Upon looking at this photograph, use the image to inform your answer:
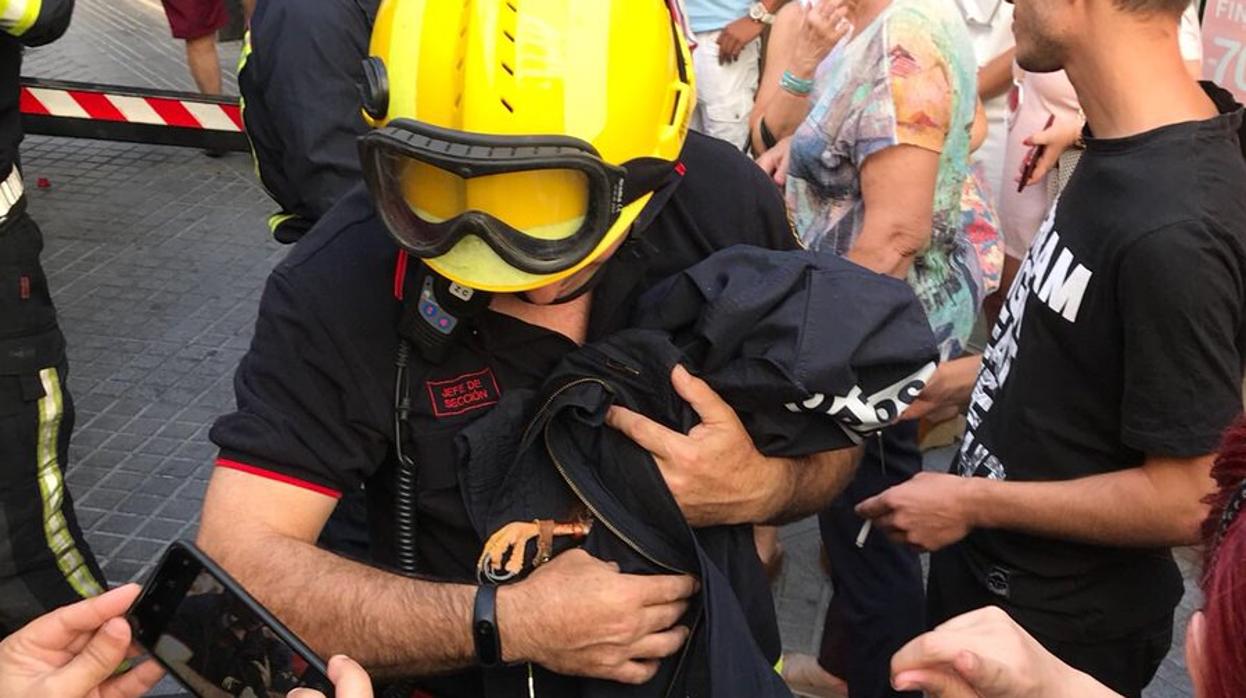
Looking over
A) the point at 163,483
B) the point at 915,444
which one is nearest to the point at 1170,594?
the point at 915,444

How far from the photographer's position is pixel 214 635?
1582 millimetres

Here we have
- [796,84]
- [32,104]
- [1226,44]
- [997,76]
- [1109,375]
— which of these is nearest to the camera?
[1109,375]

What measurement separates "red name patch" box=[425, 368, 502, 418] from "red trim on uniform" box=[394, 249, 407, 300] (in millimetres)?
144

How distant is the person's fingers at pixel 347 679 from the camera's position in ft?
4.89

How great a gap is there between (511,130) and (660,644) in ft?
2.50

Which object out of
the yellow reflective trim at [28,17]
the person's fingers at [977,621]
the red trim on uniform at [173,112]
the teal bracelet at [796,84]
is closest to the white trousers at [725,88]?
the teal bracelet at [796,84]

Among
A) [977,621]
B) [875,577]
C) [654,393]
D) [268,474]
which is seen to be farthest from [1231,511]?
[875,577]

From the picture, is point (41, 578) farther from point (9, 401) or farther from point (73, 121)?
point (73, 121)

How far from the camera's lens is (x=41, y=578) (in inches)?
124

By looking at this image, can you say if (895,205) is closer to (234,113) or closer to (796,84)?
(796,84)

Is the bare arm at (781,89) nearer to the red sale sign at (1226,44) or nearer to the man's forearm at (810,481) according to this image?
the red sale sign at (1226,44)

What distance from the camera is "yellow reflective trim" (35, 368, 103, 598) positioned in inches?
121

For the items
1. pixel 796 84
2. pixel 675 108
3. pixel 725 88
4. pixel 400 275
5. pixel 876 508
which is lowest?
pixel 725 88

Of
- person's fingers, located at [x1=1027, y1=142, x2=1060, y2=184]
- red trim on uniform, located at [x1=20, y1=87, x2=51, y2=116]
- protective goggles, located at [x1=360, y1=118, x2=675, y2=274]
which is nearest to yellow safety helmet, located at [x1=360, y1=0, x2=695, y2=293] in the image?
protective goggles, located at [x1=360, y1=118, x2=675, y2=274]
